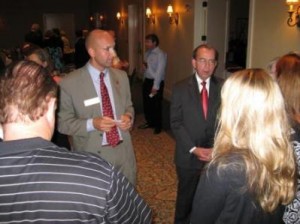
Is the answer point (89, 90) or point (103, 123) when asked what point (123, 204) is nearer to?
point (103, 123)

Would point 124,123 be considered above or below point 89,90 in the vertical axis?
below

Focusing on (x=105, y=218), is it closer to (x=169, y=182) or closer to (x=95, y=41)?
(x=95, y=41)

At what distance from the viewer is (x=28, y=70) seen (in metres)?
1.12

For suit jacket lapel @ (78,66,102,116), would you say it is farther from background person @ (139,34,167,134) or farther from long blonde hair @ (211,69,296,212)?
background person @ (139,34,167,134)

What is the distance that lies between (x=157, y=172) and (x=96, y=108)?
2.20 metres

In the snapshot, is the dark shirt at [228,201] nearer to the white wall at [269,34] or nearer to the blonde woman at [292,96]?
the blonde woman at [292,96]

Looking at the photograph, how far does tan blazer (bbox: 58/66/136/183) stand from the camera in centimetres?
237

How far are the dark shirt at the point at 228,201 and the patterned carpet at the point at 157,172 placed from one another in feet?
6.20

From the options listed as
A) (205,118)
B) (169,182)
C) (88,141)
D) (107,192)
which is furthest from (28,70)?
(169,182)

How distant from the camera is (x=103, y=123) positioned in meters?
2.23

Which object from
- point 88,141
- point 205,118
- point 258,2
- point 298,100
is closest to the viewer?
point 298,100

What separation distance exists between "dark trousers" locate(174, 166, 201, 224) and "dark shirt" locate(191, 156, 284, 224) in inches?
51.2

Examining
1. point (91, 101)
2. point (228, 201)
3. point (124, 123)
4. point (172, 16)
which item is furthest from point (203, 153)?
point (172, 16)

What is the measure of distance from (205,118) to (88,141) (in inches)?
37.0
